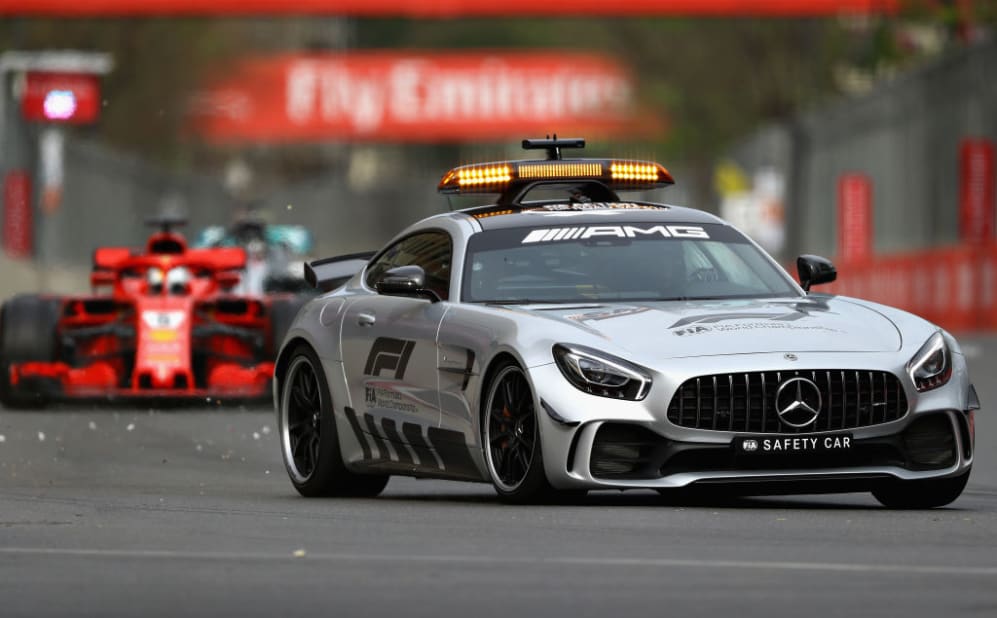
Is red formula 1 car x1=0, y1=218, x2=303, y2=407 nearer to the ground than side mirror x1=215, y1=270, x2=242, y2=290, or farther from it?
nearer to the ground

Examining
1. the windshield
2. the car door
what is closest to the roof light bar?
the car door

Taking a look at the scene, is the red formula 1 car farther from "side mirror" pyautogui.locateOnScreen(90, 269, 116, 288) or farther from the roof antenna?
the roof antenna

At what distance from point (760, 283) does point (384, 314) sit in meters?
1.63

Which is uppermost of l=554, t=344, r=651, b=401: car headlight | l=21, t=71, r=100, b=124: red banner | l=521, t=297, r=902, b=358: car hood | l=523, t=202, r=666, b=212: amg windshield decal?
l=21, t=71, r=100, b=124: red banner

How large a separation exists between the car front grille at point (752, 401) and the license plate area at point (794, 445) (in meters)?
0.03

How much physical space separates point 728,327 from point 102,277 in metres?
10.9

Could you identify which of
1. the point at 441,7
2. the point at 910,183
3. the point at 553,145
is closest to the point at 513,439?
the point at 553,145

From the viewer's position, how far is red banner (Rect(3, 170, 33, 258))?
40.6m

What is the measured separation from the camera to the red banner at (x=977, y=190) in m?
39.1

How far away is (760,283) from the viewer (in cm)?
1195

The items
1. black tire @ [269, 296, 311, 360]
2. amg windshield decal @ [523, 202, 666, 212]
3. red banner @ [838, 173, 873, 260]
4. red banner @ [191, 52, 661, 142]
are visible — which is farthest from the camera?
red banner @ [191, 52, 661, 142]

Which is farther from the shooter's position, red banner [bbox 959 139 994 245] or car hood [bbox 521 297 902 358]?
red banner [bbox 959 139 994 245]

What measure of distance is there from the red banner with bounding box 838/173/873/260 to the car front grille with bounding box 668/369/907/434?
41.0 m

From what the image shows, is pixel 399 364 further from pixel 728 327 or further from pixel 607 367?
pixel 728 327
